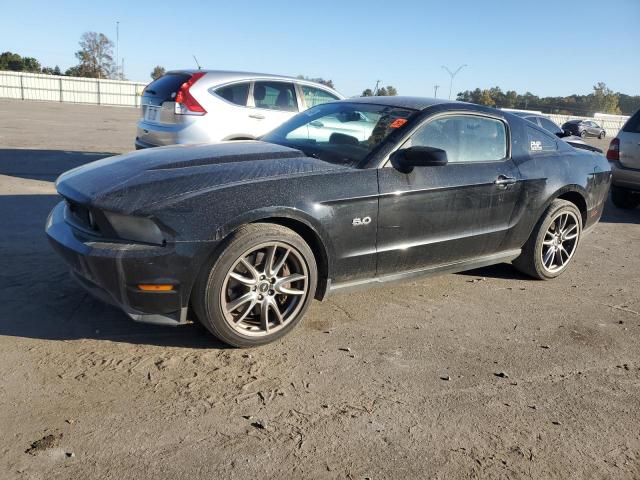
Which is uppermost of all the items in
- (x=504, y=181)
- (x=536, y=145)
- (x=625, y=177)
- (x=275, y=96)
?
(x=275, y=96)

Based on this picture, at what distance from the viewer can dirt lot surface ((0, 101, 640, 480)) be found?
8.26ft

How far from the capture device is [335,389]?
3.12 m

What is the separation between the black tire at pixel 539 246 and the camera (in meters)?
5.05

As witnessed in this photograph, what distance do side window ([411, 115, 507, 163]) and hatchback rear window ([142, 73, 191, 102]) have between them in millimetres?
4568

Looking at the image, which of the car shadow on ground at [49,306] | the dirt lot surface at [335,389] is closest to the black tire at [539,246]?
the dirt lot surface at [335,389]

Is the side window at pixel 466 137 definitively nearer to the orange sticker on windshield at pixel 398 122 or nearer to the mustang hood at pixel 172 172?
the orange sticker on windshield at pixel 398 122

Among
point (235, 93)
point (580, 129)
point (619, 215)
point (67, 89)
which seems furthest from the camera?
point (67, 89)

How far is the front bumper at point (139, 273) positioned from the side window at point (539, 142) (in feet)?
11.0

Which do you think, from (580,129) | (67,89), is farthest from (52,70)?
(580,129)

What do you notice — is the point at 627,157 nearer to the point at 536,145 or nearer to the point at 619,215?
the point at 619,215

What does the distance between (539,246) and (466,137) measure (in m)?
1.32

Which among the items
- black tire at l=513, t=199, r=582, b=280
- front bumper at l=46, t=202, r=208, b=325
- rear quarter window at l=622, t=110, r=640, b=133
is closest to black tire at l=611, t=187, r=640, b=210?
rear quarter window at l=622, t=110, r=640, b=133

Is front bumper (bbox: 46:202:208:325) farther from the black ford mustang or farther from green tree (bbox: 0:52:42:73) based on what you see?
green tree (bbox: 0:52:42:73)

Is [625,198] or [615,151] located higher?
[615,151]
